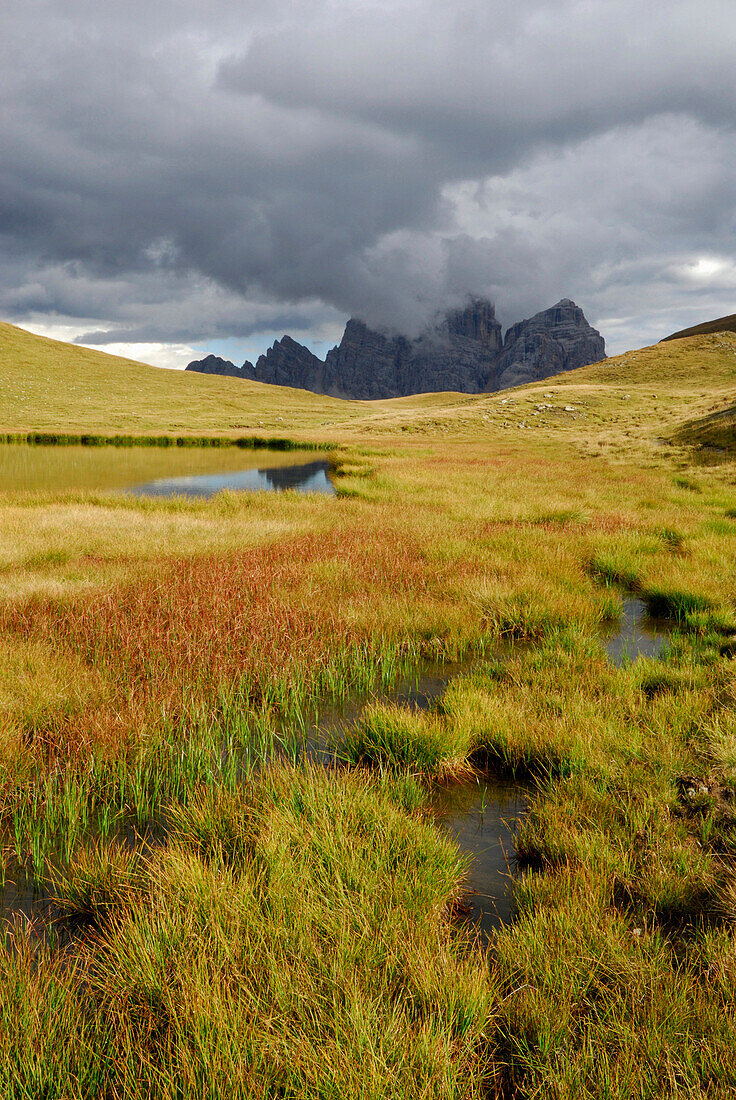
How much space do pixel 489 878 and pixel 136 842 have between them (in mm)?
2300

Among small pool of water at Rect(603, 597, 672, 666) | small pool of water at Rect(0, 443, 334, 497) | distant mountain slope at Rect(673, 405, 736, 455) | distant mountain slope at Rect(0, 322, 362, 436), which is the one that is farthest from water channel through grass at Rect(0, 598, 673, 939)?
distant mountain slope at Rect(0, 322, 362, 436)

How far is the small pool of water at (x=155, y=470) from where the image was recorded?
24.0 metres

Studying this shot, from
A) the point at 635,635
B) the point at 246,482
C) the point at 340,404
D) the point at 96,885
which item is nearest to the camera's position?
the point at 96,885

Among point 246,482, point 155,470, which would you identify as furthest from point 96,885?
point 155,470

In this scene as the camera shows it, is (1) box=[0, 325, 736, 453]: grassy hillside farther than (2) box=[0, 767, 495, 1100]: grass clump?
Yes

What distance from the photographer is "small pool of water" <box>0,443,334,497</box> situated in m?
24.0

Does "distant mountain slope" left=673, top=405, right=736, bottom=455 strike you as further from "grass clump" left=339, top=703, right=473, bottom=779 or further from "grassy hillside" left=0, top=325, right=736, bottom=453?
"grass clump" left=339, top=703, right=473, bottom=779

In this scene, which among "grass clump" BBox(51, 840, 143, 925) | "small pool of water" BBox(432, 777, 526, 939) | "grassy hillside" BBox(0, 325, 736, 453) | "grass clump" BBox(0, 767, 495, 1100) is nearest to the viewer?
"grass clump" BBox(0, 767, 495, 1100)

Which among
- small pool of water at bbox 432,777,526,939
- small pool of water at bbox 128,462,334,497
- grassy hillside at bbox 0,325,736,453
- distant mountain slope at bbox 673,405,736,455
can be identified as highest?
grassy hillside at bbox 0,325,736,453

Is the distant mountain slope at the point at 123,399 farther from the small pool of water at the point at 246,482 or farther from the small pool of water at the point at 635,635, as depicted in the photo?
the small pool of water at the point at 635,635

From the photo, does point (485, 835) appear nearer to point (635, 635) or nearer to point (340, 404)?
point (635, 635)

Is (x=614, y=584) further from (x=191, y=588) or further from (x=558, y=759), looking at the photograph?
(x=191, y=588)

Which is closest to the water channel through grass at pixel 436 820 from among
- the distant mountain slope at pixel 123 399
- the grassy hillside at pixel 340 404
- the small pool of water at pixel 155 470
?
the small pool of water at pixel 155 470

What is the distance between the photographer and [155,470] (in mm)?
31812
